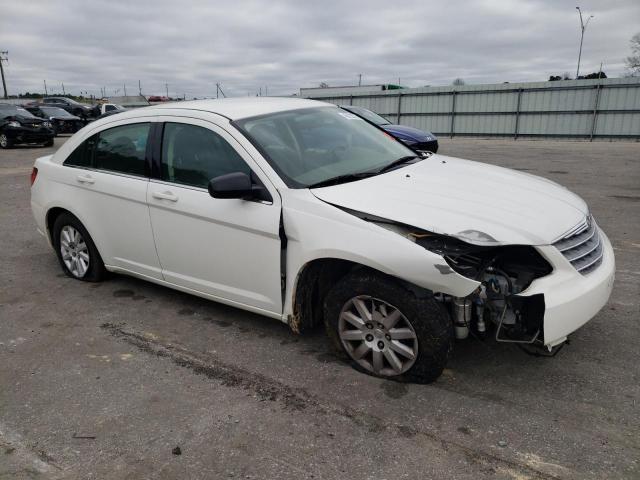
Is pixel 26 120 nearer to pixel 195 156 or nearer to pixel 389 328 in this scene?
pixel 195 156

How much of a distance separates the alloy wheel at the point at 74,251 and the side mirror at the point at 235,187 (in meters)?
2.18

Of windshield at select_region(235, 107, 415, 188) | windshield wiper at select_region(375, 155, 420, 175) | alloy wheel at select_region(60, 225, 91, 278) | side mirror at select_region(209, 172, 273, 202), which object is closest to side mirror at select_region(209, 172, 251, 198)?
side mirror at select_region(209, 172, 273, 202)

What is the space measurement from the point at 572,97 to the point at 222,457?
2568cm

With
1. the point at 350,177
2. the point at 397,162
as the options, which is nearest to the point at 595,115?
the point at 397,162

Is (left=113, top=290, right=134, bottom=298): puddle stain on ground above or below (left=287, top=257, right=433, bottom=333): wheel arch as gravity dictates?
below

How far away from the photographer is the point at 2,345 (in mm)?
3785

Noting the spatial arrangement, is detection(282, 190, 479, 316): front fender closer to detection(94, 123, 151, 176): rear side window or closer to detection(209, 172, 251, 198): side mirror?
detection(209, 172, 251, 198): side mirror

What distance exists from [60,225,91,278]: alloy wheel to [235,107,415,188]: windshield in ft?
7.25

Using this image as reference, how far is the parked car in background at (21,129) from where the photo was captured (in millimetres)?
18750

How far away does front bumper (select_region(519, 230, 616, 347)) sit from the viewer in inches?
107

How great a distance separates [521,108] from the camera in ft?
82.7

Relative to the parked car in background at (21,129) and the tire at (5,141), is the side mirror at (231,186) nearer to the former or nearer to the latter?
the parked car in background at (21,129)

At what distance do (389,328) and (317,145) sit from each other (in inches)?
58.7

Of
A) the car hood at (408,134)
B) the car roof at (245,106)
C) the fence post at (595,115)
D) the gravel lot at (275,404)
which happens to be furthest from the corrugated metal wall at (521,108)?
the car roof at (245,106)
